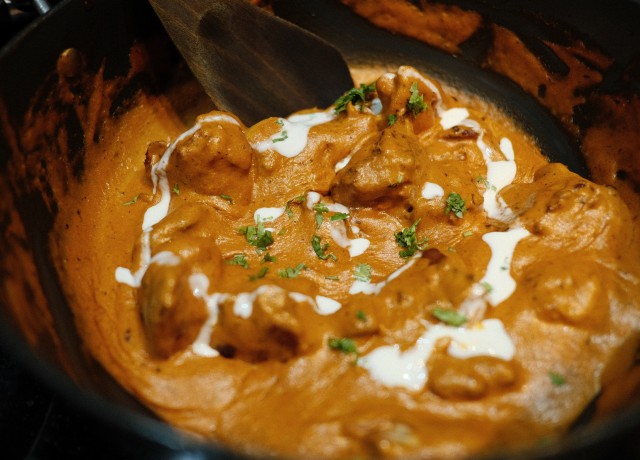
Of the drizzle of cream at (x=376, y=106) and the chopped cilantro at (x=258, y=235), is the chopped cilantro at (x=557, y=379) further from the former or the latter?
the drizzle of cream at (x=376, y=106)

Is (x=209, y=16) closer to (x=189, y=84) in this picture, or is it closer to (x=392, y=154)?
(x=189, y=84)

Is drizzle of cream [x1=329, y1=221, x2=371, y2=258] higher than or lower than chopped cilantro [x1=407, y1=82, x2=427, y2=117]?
lower

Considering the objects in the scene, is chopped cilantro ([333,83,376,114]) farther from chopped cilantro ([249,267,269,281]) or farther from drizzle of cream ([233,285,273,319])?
drizzle of cream ([233,285,273,319])

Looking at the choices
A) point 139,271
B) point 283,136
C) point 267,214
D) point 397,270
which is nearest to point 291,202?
point 267,214

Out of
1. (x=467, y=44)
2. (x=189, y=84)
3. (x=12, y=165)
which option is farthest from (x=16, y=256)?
(x=467, y=44)

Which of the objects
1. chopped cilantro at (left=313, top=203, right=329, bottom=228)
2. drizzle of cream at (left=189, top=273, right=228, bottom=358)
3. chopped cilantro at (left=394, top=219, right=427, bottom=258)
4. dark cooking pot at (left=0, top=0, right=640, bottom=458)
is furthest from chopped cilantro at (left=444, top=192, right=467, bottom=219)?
drizzle of cream at (left=189, top=273, right=228, bottom=358)

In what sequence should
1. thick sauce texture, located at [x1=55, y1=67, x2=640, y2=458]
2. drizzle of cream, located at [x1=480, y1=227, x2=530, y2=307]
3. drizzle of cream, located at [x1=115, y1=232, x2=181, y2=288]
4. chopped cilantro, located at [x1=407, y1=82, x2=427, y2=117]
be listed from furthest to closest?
chopped cilantro, located at [x1=407, y1=82, x2=427, y2=117]
drizzle of cream, located at [x1=115, y1=232, x2=181, y2=288]
drizzle of cream, located at [x1=480, y1=227, x2=530, y2=307]
thick sauce texture, located at [x1=55, y1=67, x2=640, y2=458]
